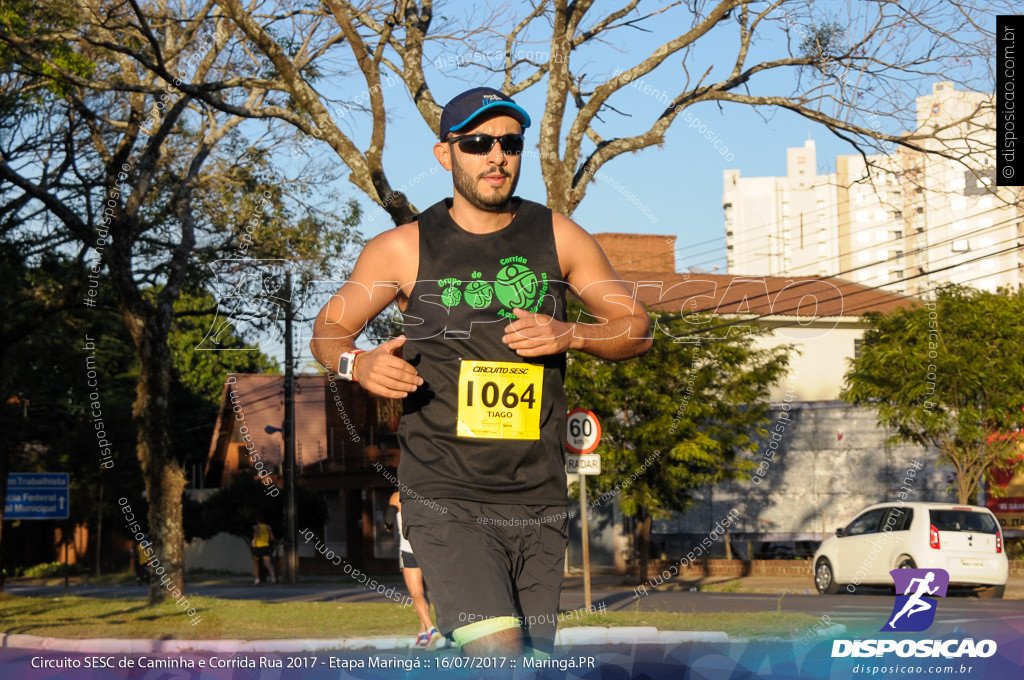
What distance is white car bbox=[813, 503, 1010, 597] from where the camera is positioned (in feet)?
53.2

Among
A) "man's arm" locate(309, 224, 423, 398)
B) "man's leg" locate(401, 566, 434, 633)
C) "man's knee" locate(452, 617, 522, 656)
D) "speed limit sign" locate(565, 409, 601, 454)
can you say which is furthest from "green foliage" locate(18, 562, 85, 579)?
"man's knee" locate(452, 617, 522, 656)

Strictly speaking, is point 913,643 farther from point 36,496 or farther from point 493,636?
point 36,496

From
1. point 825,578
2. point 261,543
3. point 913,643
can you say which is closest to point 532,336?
point 913,643

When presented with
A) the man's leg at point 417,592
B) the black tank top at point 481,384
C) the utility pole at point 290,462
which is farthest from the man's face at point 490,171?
the utility pole at point 290,462

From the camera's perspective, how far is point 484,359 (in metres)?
3.74

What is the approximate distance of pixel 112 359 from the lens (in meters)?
41.2

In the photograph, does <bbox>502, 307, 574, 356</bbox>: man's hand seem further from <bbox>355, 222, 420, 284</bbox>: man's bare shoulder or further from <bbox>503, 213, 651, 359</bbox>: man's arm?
<bbox>355, 222, 420, 284</bbox>: man's bare shoulder

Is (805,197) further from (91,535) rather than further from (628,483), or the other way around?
(628,483)

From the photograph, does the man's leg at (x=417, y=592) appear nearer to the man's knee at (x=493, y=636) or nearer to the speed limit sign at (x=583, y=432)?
the speed limit sign at (x=583, y=432)

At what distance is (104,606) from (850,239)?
76.1 metres

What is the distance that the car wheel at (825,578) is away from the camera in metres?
18.2

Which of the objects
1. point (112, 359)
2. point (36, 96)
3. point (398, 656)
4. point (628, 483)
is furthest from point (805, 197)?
point (398, 656)

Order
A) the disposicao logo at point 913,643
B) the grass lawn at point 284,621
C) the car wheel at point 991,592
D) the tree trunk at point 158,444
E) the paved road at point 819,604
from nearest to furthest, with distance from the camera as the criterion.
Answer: the disposicao logo at point 913,643
the grass lawn at point 284,621
the paved road at point 819,604
the tree trunk at point 158,444
the car wheel at point 991,592

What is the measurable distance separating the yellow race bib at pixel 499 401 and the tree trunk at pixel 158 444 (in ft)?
40.6
